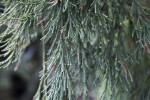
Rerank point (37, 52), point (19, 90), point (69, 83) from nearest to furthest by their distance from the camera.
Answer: point (69, 83)
point (37, 52)
point (19, 90)

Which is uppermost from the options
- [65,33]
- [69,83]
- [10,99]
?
[65,33]

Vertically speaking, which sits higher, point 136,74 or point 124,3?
point 124,3

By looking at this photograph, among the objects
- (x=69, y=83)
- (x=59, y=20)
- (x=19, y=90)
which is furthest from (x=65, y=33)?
(x=19, y=90)

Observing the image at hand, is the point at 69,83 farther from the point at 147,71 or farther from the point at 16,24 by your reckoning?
the point at 147,71

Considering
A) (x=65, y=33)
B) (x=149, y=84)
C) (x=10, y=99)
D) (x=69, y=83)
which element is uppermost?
(x=65, y=33)

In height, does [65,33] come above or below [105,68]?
above

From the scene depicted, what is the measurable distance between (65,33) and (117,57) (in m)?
0.22

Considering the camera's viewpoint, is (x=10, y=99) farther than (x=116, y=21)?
Yes

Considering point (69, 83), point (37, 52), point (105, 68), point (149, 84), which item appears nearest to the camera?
point (69, 83)

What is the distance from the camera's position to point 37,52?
2404 mm

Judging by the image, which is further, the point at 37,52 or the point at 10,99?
the point at 10,99

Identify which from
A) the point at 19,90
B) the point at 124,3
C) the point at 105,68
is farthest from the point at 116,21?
the point at 19,90

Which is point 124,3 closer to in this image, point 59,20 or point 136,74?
point 59,20

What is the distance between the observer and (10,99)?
298 centimetres
